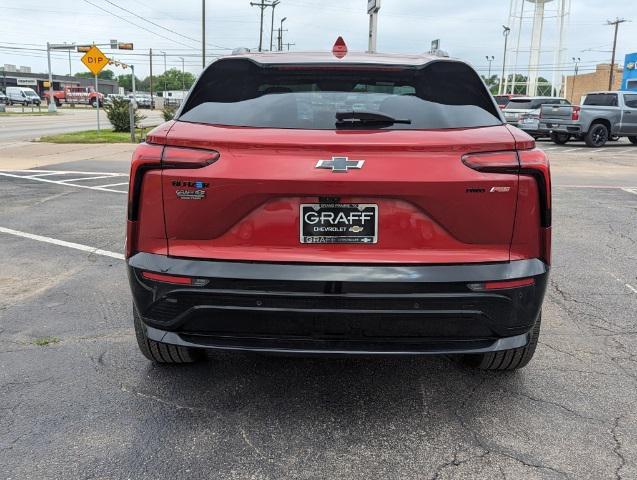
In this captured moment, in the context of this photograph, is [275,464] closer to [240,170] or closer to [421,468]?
[421,468]

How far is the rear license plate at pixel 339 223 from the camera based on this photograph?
2650mm

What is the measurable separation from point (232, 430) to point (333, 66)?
1.95 meters

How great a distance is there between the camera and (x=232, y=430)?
2.89 m

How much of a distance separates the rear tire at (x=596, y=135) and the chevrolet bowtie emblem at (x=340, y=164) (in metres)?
21.5

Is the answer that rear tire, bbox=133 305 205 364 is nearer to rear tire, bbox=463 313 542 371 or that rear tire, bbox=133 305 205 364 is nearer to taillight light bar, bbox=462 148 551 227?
rear tire, bbox=463 313 542 371

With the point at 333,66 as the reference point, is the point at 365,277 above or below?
below

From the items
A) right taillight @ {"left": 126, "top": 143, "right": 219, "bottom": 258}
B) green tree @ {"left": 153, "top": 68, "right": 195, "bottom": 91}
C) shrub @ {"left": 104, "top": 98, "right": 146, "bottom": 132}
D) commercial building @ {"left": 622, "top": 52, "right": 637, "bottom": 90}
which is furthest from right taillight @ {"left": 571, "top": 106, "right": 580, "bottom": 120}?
green tree @ {"left": 153, "top": 68, "right": 195, "bottom": 91}

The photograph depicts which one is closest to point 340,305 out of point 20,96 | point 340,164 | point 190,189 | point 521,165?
point 340,164

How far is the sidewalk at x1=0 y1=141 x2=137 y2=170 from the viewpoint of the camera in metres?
14.3

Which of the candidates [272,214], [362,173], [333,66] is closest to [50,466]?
[272,214]

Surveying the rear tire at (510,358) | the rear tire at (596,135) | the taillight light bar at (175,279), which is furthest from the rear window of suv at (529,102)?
the taillight light bar at (175,279)

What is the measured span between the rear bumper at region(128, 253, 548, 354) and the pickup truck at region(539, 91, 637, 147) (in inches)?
810

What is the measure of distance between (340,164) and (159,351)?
4.88 ft

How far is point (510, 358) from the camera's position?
3.22 metres
